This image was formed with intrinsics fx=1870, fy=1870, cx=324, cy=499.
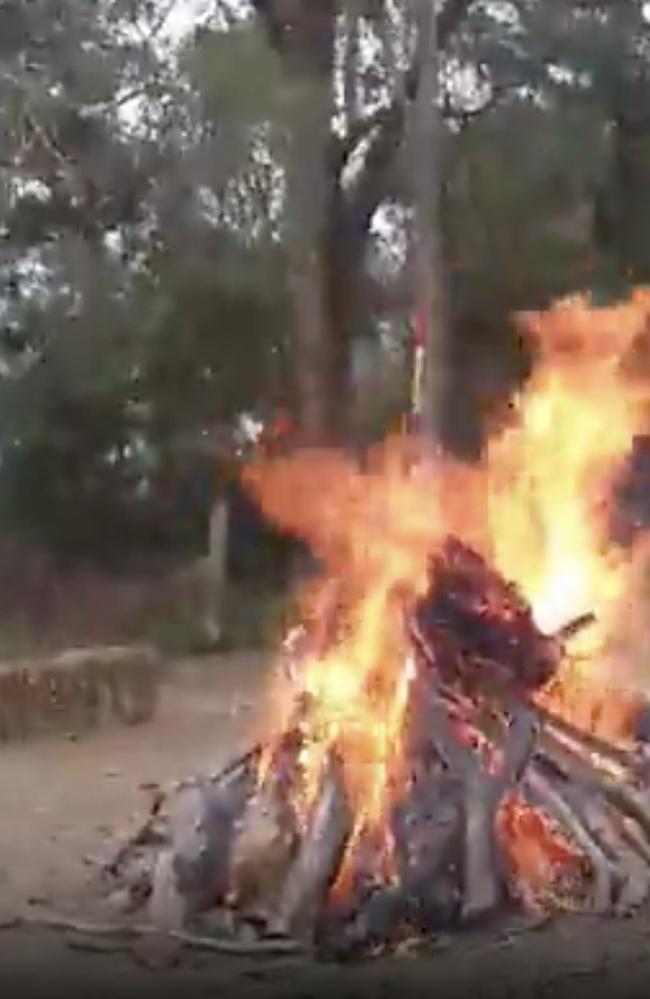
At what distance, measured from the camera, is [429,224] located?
59.1 inches

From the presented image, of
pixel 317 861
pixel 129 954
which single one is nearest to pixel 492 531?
pixel 317 861

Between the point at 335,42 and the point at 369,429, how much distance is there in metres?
0.31

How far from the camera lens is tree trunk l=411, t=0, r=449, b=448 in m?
1.49

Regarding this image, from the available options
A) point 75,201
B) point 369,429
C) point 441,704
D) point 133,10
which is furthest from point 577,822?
point 133,10

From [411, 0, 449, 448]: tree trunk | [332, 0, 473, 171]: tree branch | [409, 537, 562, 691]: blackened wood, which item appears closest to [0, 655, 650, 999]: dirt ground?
[409, 537, 562, 691]: blackened wood

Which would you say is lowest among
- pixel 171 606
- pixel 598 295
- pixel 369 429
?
pixel 171 606

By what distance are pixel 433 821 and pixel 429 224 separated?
0.48 metres

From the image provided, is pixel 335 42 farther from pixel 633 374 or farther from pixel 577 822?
pixel 577 822

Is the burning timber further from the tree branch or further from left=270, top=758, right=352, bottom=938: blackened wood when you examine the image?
the tree branch

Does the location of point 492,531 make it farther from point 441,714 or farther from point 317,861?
point 317,861

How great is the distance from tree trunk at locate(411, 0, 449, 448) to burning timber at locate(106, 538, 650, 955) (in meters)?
0.13

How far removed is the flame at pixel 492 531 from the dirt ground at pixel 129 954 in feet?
0.21

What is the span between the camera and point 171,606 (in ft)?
4.83

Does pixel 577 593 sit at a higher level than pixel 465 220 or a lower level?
lower
